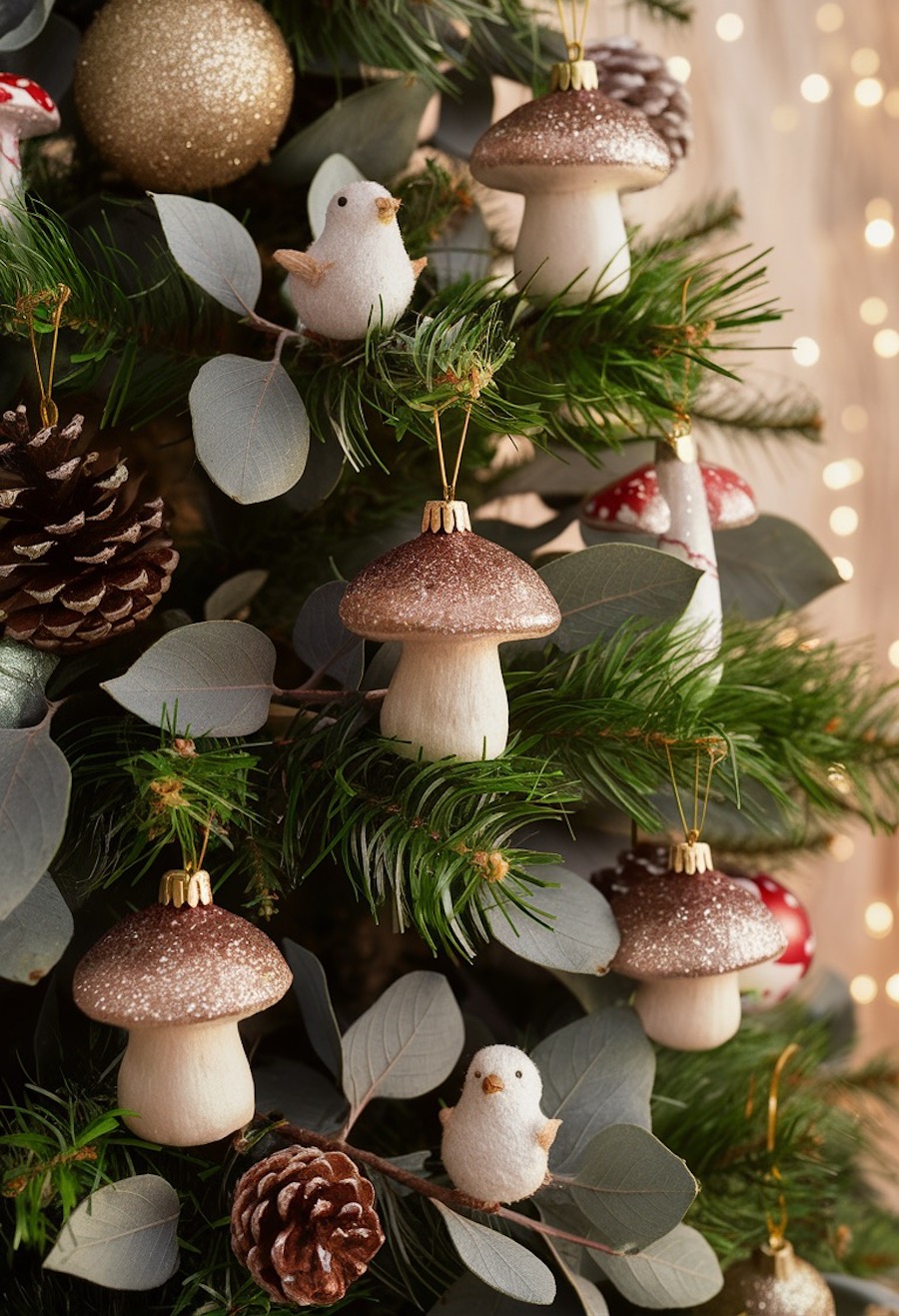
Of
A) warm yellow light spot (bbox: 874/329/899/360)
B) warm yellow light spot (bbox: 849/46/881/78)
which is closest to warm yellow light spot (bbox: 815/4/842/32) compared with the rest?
warm yellow light spot (bbox: 849/46/881/78)

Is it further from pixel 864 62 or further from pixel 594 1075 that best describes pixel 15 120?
pixel 864 62

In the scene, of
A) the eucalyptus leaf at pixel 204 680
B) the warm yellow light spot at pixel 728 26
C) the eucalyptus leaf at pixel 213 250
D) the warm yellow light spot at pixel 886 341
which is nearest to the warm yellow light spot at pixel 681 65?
the warm yellow light spot at pixel 728 26

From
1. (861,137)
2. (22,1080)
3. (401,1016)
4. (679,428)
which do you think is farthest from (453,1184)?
(861,137)

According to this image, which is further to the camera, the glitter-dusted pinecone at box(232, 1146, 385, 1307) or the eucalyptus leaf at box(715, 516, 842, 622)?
the eucalyptus leaf at box(715, 516, 842, 622)

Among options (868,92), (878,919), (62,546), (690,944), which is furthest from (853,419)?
(62,546)

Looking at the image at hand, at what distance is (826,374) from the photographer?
1042 millimetres

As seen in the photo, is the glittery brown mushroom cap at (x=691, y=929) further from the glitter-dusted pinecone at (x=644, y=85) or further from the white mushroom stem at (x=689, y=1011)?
the glitter-dusted pinecone at (x=644, y=85)

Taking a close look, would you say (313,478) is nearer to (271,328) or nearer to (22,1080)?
(271,328)

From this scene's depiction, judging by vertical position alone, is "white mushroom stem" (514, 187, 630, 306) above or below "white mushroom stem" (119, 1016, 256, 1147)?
above

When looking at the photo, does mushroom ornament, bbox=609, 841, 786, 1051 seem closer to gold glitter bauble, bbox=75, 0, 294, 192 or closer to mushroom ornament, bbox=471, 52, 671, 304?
mushroom ornament, bbox=471, 52, 671, 304

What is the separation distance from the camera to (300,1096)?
1.64 ft

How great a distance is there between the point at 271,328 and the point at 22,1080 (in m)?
0.33

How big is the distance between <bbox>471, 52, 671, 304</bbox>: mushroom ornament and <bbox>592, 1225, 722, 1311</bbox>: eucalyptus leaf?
362mm

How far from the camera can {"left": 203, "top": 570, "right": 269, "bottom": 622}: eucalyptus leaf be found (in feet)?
1.66
